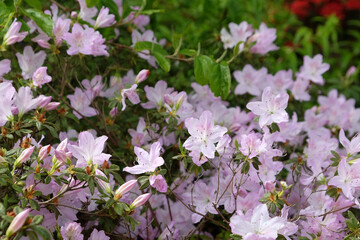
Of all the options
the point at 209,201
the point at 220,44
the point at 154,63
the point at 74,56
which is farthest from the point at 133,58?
the point at 209,201

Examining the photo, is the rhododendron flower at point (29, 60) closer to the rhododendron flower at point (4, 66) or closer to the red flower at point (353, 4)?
the rhododendron flower at point (4, 66)

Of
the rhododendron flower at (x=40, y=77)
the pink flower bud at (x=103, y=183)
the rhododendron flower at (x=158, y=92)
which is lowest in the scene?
the rhododendron flower at (x=158, y=92)

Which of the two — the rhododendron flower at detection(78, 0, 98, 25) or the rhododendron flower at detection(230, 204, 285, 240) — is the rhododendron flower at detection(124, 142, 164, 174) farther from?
the rhododendron flower at detection(78, 0, 98, 25)

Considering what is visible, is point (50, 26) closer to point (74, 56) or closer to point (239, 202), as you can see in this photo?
point (74, 56)

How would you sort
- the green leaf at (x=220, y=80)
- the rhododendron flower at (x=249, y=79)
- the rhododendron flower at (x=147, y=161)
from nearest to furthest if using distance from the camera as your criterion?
1. the rhododendron flower at (x=147, y=161)
2. the green leaf at (x=220, y=80)
3. the rhododendron flower at (x=249, y=79)

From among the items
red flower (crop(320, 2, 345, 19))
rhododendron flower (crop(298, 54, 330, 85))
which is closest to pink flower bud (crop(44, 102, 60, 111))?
rhododendron flower (crop(298, 54, 330, 85))

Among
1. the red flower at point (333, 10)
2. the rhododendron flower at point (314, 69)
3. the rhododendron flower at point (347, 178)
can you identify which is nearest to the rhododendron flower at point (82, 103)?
the rhododendron flower at point (347, 178)
